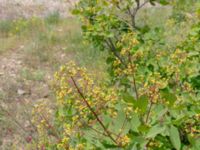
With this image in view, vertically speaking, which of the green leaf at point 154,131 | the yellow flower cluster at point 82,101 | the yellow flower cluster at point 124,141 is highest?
the green leaf at point 154,131

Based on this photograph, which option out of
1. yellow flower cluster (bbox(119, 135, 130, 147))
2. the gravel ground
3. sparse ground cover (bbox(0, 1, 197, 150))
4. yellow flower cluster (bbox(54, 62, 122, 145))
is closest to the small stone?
sparse ground cover (bbox(0, 1, 197, 150))

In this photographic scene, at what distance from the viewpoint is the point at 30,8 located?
11328 mm

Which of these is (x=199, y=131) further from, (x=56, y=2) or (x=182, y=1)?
(x=56, y=2)

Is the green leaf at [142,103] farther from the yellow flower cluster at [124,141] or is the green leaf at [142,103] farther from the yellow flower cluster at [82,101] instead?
the yellow flower cluster at [82,101]

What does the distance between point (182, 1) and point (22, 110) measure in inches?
171

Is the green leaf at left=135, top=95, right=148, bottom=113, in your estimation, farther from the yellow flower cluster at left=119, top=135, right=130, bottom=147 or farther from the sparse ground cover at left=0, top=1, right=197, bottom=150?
the sparse ground cover at left=0, top=1, right=197, bottom=150

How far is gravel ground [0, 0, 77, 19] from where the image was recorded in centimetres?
1065

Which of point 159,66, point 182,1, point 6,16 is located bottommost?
point 6,16

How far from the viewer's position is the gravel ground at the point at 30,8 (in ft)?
34.9

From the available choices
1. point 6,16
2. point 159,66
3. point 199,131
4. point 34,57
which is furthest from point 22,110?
point 6,16

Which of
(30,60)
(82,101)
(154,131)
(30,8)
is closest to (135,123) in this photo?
(154,131)

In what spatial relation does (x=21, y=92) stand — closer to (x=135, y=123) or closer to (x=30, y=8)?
(x=135, y=123)

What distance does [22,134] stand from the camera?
4.91 m

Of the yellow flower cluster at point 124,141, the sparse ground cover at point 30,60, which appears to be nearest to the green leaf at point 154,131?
the yellow flower cluster at point 124,141
